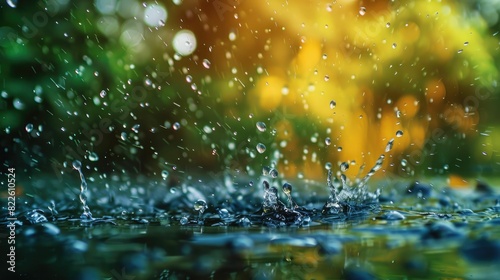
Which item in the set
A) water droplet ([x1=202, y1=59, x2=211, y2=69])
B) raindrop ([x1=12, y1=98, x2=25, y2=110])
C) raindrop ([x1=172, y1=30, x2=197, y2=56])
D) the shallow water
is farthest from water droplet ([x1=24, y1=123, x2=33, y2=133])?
the shallow water

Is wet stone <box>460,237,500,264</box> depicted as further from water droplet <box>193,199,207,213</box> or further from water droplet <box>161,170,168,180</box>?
water droplet <box>161,170,168,180</box>

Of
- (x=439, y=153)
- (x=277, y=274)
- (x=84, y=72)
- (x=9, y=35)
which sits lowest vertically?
(x=277, y=274)

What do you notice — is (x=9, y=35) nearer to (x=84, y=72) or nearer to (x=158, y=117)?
(x=84, y=72)

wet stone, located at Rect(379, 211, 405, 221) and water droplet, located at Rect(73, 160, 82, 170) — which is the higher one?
water droplet, located at Rect(73, 160, 82, 170)

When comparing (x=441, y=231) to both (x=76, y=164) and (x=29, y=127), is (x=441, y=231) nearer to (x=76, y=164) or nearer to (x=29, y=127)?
(x=76, y=164)

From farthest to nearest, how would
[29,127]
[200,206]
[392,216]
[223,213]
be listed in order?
[29,127]
[200,206]
[223,213]
[392,216]

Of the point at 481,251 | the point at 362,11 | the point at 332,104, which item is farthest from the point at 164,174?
the point at 481,251

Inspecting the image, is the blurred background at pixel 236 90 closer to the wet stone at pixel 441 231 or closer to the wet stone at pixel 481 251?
the wet stone at pixel 441 231

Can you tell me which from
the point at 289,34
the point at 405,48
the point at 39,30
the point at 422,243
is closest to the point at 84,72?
the point at 39,30
